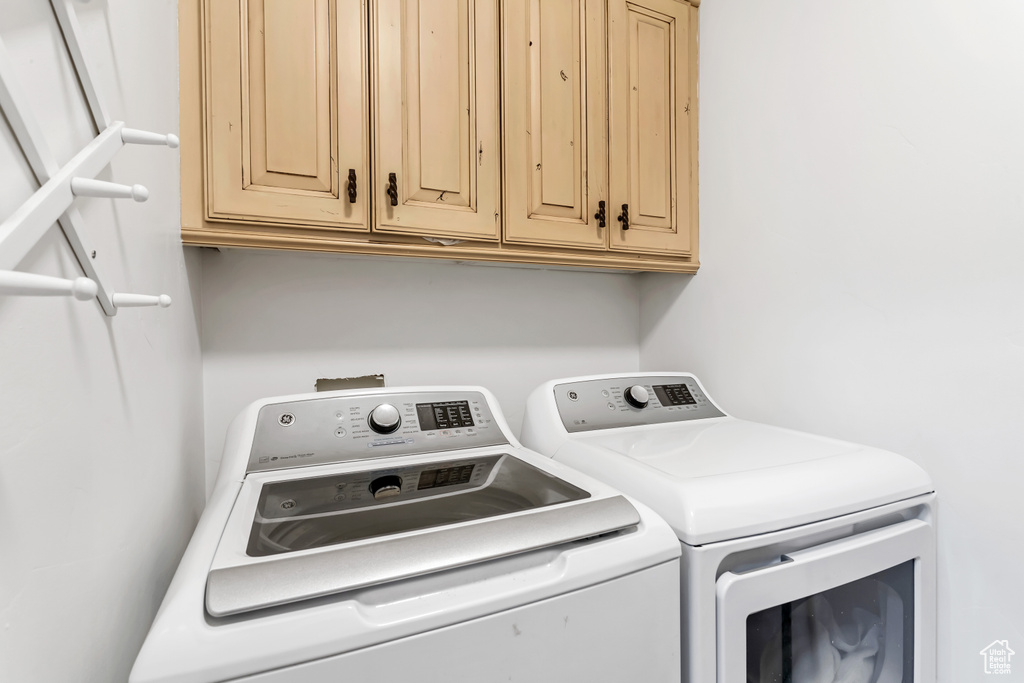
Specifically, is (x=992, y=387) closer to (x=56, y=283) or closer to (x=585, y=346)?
(x=585, y=346)

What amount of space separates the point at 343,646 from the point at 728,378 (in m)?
1.29

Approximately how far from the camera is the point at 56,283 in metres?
0.28

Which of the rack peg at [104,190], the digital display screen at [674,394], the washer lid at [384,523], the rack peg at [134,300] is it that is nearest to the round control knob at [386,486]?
the washer lid at [384,523]

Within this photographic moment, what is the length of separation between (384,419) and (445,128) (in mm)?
730

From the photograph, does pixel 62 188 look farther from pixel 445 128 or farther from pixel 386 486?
pixel 445 128

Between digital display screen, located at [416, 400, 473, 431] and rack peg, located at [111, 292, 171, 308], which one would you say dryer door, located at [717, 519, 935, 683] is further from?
rack peg, located at [111, 292, 171, 308]

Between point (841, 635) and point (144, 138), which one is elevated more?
point (144, 138)

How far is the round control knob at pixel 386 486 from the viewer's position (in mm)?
769

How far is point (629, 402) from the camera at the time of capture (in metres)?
1.25

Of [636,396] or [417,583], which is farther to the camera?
[636,396]

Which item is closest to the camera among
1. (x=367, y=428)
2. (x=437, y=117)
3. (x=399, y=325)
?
(x=367, y=428)

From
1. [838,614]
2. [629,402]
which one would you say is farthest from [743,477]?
[629,402]

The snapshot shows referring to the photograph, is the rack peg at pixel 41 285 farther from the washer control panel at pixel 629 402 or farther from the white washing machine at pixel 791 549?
the washer control panel at pixel 629 402

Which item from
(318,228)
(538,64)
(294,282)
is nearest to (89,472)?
(318,228)
